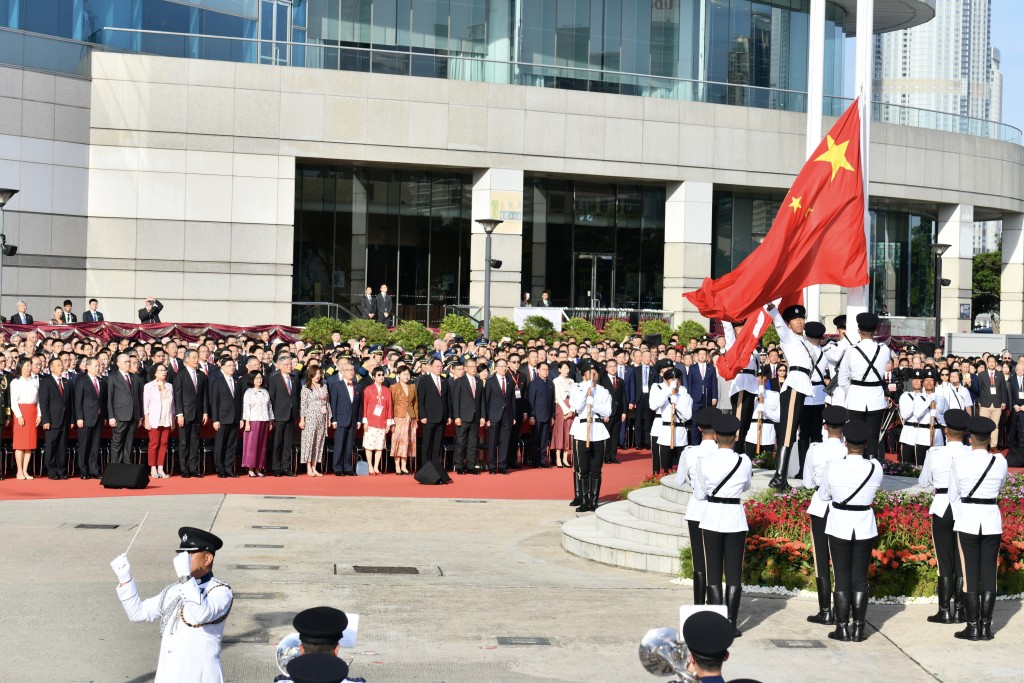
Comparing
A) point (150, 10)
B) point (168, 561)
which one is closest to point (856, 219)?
point (168, 561)

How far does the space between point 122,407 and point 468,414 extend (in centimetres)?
534

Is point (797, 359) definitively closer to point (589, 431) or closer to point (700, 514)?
point (589, 431)

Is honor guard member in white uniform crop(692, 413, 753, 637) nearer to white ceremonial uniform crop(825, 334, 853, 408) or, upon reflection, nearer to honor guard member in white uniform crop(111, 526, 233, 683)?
white ceremonial uniform crop(825, 334, 853, 408)

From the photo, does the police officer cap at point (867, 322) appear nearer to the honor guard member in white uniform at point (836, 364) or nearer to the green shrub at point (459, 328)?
the honor guard member in white uniform at point (836, 364)

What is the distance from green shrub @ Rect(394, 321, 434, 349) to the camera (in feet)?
92.5

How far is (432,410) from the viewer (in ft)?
68.0

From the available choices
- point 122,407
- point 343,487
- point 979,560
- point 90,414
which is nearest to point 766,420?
point 343,487

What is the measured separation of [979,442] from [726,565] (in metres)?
2.34

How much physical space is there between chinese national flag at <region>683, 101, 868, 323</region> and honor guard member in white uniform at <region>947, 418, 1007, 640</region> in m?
4.68

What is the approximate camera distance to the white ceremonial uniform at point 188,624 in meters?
6.51

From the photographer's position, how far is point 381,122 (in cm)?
3644

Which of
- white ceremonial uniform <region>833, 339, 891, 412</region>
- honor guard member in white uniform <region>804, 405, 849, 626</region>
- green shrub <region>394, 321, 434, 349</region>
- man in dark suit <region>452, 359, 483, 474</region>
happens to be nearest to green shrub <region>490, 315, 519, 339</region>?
green shrub <region>394, 321, 434, 349</region>

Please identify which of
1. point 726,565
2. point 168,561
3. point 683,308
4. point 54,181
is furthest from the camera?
point 683,308

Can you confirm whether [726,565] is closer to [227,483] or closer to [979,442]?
[979,442]
